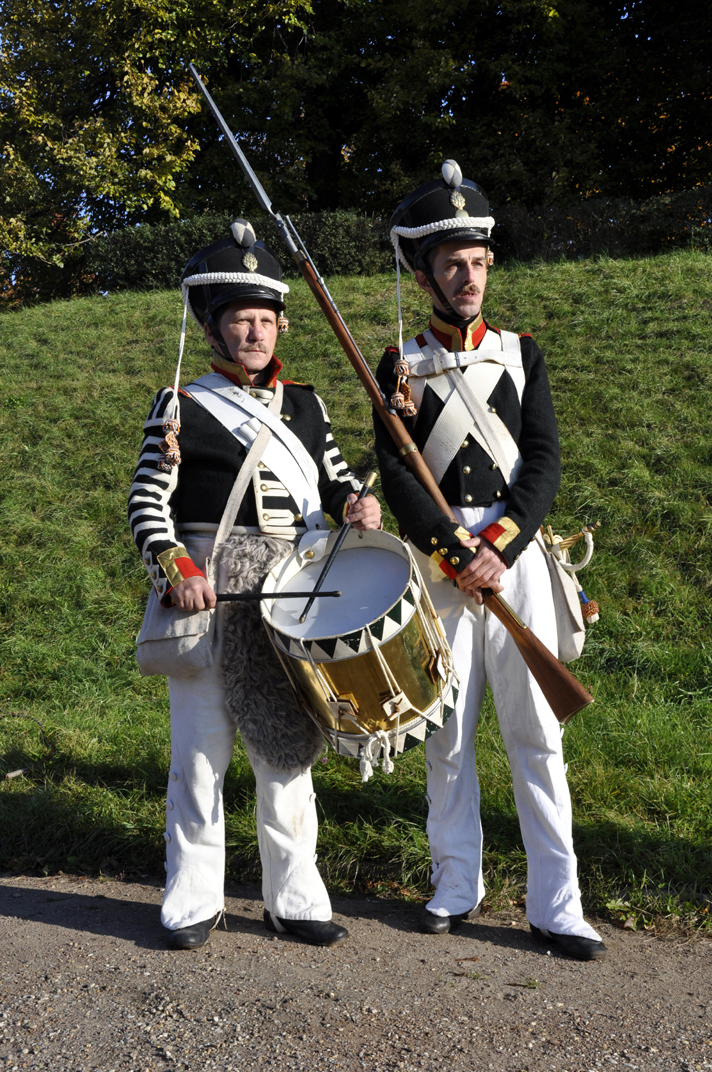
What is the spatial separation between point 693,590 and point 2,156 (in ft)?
53.7

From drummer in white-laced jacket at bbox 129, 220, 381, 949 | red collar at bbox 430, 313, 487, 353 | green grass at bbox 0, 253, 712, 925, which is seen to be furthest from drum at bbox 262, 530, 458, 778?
green grass at bbox 0, 253, 712, 925

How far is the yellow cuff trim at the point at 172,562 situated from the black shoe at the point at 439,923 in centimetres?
156

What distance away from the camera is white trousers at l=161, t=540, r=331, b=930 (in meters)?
3.34

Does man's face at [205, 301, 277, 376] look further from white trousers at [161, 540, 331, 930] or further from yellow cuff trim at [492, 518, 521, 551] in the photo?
yellow cuff trim at [492, 518, 521, 551]

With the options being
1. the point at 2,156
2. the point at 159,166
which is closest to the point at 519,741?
the point at 159,166

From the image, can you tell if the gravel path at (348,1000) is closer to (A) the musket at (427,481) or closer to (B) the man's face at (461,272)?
(A) the musket at (427,481)

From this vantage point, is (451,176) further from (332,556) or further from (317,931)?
(317,931)

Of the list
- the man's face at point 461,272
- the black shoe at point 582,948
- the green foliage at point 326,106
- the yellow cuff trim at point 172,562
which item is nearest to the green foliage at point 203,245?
the green foliage at point 326,106

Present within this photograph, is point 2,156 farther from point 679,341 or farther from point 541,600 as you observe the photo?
point 541,600

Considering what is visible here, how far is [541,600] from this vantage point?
11.3 ft

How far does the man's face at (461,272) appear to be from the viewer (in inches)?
135

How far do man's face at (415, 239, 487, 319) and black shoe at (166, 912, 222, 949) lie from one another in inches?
96.7

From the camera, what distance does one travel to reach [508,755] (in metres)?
3.43

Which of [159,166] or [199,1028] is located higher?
[159,166]
